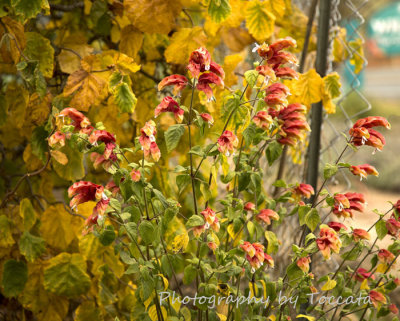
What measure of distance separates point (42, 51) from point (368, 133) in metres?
0.83

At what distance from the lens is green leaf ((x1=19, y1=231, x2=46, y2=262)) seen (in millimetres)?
1426

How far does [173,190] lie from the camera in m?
1.55

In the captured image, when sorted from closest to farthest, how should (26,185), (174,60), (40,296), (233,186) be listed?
(233,186) → (174,60) → (40,296) → (26,185)

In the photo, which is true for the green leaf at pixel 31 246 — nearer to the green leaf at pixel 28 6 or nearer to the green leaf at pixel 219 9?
the green leaf at pixel 28 6

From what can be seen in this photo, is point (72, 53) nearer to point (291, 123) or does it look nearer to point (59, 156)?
point (59, 156)

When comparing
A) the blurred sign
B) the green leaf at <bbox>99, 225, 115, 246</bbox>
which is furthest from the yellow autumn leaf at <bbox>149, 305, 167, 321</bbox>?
the blurred sign

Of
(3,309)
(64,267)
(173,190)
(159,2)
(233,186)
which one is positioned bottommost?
(3,309)

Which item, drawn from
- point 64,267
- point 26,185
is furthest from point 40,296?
point 26,185

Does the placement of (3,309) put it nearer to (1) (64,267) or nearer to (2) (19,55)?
(1) (64,267)

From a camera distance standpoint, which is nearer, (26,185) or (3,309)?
(26,185)

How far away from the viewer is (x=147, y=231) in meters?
1.01

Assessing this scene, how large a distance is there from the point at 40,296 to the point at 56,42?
0.74 m

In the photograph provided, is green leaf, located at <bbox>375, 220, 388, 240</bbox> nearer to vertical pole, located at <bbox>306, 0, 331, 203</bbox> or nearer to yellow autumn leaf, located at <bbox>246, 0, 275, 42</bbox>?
vertical pole, located at <bbox>306, 0, 331, 203</bbox>

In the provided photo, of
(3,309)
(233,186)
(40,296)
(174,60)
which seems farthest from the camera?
(3,309)
